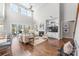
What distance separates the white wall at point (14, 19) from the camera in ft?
5.80

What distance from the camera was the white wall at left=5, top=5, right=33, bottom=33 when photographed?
1769 millimetres

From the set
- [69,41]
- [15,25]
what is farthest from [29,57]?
[69,41]

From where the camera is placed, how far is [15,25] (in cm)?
179

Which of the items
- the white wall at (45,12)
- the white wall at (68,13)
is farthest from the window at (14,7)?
the white wall at (68,13)

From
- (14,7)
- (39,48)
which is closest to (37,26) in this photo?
(39,48)

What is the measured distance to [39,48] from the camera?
71.2 inches

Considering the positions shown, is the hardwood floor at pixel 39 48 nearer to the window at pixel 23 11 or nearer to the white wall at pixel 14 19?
the white wall at pixel 14 19

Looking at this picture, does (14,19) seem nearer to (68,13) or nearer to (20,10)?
(20,10)

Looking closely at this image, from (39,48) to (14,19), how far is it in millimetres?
550

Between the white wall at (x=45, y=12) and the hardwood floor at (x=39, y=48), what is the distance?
0.12 metres

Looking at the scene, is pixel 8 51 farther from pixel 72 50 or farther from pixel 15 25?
pixel 72 50

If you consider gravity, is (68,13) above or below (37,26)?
above

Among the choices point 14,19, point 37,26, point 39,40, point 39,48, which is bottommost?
point 39,48

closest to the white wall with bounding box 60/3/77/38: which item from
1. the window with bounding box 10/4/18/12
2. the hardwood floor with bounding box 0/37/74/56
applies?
the hardwood floor with bounding box 0/37/74/56
